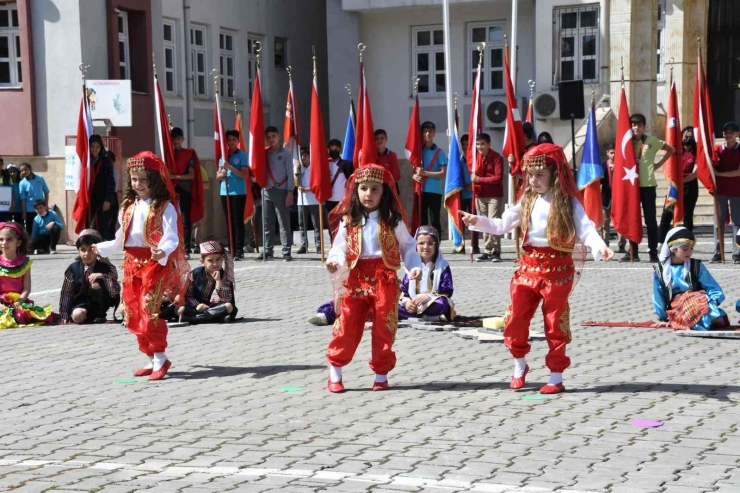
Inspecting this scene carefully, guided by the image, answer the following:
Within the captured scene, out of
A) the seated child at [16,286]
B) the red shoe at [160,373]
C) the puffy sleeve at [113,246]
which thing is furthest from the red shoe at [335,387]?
the seated child at [16,286]

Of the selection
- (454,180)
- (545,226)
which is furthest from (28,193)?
(545,226)

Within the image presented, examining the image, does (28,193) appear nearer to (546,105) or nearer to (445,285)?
(546,105)

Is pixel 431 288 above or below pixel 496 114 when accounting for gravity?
below

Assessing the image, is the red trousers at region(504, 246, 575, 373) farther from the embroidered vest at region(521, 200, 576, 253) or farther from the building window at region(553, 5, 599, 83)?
the building window at region(553, 5, 599, 83)

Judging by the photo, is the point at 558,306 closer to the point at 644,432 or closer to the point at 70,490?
the point at 644,432

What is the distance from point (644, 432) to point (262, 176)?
12.8 m

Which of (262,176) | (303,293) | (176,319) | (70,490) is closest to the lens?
(70,490)

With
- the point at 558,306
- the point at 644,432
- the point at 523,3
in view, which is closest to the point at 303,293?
the point at 558,306

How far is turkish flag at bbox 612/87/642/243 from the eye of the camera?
17547 millimetres

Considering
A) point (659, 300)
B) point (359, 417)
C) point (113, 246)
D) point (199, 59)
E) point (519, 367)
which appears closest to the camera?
point (359, 417)

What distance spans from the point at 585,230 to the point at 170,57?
67.5 ft

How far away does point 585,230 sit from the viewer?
26.9 ft

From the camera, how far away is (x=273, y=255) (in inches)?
789

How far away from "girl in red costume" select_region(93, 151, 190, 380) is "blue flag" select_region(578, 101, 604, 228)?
32.9 feet
